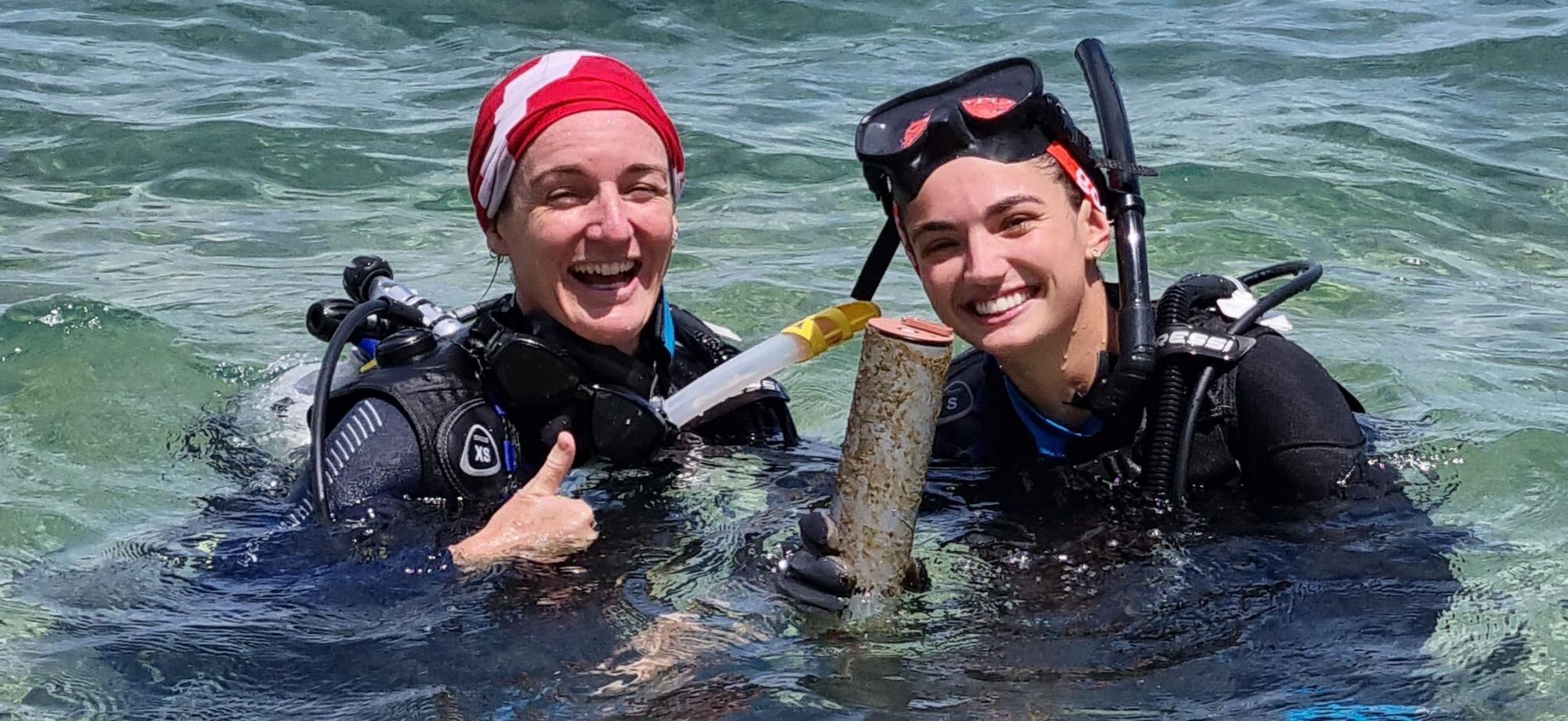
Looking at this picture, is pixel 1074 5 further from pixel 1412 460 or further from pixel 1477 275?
pixel 1412 460

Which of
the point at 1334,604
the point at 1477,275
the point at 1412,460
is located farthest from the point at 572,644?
the point at 1477,275

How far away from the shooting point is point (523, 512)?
3490 millimetres

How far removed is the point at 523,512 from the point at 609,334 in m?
0.59

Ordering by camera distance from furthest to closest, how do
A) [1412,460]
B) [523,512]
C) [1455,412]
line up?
[1455,412] < [1412,460] < [523,512]

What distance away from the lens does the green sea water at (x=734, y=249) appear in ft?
11.1

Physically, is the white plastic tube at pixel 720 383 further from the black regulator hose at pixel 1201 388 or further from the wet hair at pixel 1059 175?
the black regulator hose at pixel 1201 388

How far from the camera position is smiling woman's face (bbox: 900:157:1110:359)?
3.59 metres

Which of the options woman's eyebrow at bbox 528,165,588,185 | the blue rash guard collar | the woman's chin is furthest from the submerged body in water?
woman's eyebrow at bbox 528,165,588,185

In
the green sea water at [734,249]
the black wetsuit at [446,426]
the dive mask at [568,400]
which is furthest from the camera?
the dive mask at [568,400]

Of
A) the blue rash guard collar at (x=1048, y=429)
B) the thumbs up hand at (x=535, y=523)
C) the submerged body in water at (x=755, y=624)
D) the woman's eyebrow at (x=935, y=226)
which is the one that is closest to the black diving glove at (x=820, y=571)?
the submerged body in water at (x=755, y=624)

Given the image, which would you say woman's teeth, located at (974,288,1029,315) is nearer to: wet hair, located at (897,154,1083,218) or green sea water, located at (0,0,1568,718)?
wet hair, located at (897,154,1083,218)

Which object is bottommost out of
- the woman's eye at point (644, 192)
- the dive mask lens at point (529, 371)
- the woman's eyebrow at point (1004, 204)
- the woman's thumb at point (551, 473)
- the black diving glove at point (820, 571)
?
the black diving glove at point (820, 571)

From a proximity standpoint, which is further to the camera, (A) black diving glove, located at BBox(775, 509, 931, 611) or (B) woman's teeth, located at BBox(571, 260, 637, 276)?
(B) woman's teeth, located at BBox(571, 260, 637, 276)

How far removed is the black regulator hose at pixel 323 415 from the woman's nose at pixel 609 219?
0.66 m
